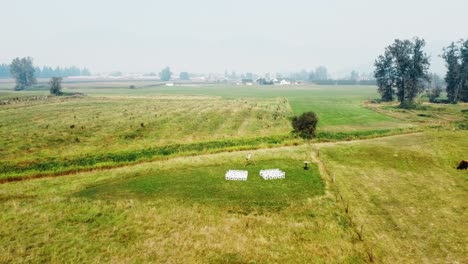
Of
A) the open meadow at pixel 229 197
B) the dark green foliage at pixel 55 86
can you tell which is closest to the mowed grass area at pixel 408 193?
the open meadow at pixel 229 197

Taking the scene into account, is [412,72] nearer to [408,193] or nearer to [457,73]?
[457,73]

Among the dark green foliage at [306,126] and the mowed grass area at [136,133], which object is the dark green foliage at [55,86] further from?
the dark green foliage at [306,126]

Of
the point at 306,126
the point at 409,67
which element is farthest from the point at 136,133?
the point at 409,67

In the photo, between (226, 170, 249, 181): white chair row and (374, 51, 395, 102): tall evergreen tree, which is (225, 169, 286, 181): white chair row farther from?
(374, 51, 395, 102): tall evergreen tree

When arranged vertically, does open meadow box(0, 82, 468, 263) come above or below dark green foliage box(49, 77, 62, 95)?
below

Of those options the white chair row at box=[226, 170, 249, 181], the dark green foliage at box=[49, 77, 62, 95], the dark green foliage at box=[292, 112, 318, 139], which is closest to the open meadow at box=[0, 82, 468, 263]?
the white chair row at box=[226, 170, 249, 181]

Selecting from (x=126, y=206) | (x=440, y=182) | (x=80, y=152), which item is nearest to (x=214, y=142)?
(x=80, y=152)
